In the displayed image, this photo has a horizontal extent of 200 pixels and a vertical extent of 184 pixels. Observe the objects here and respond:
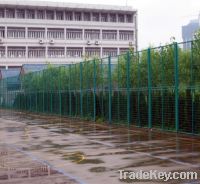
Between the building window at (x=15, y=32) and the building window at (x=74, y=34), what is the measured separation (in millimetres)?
9614

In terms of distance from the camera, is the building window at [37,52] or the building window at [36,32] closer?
the building window at [37,52]

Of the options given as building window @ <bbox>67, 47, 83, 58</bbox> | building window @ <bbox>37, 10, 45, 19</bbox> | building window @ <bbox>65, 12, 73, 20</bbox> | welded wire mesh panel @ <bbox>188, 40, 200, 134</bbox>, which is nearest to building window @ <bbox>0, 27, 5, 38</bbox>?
building window @ <bbox>37, 10, 45, 19</bbox>

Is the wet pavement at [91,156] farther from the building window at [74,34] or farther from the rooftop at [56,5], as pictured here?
the rooftop at [56,5]

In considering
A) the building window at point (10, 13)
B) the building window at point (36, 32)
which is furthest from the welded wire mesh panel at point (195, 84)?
the building window at point (10, 13)

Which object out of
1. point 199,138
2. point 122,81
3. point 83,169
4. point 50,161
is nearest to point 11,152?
A: point 50,161

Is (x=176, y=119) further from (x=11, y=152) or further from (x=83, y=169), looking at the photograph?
(x=83, y=169)

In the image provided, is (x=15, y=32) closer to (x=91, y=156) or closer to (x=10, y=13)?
(x=10, y=13)

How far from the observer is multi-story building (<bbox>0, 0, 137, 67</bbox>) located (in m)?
96.7

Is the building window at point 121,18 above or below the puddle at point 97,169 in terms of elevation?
above

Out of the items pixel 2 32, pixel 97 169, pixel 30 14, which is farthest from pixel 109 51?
pixel 97 169

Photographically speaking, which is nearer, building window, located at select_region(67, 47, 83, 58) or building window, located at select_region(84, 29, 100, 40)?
building window, located at select_region(67, 47, 83, 58)

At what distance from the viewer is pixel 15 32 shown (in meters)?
97.8

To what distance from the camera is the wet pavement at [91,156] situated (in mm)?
9859

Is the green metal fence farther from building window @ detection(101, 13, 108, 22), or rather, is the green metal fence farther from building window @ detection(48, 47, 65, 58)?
building window @ detection(101, 13, 108, 22)
